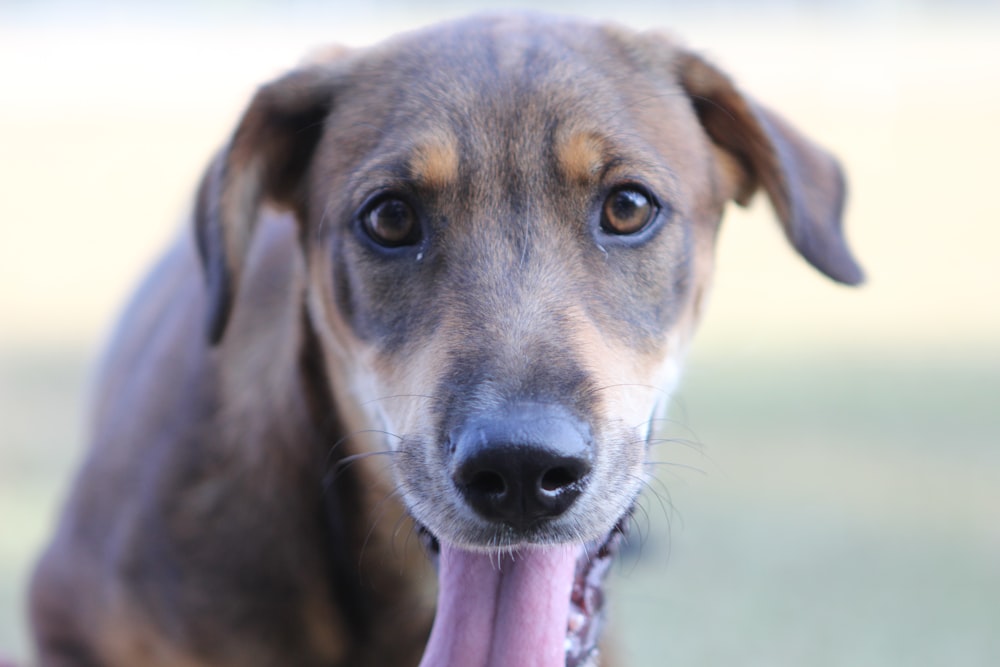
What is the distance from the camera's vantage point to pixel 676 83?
319cm

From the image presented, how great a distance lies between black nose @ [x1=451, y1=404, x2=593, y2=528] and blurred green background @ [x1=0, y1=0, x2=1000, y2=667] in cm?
63

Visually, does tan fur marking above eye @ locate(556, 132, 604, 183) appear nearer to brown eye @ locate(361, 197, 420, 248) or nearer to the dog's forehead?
the dog's forehead

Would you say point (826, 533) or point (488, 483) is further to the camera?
point (826, 533)

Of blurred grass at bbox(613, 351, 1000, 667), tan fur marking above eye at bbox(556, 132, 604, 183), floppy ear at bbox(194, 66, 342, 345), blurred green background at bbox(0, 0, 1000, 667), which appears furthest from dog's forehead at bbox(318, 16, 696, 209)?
blurred grass at bbox(613, 351, 1000, 667)

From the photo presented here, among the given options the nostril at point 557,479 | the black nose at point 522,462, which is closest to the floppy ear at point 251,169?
the black nose at point 522,462

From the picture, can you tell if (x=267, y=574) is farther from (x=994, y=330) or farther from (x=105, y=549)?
(x=994, y=330)

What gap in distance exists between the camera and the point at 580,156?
2791mm

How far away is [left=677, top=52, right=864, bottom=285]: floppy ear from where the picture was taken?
3174 mm

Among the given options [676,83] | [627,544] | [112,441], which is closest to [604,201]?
[676,83]

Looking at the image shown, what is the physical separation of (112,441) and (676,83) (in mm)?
1924

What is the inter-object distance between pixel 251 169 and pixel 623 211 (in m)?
1.01

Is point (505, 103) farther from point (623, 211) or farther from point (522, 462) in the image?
point (522, 462)

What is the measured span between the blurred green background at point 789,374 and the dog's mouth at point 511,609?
0.39 metres

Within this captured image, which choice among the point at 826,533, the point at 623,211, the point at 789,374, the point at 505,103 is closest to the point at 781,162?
the point at 623,211
